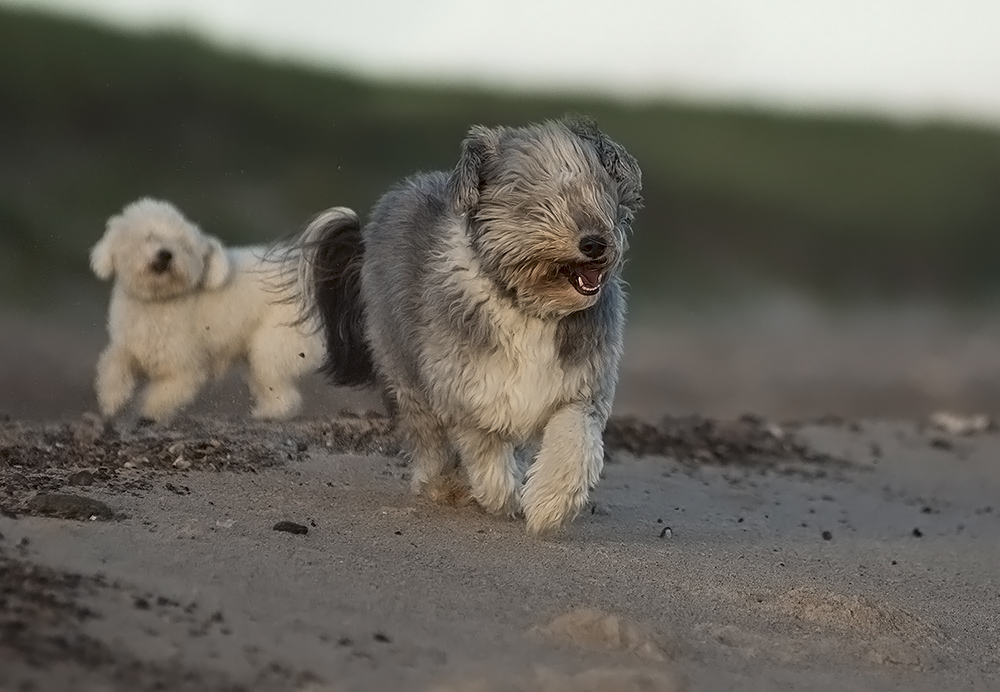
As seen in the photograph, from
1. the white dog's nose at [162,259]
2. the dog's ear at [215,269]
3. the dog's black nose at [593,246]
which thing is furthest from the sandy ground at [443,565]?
the dog's black nose at [593,246]

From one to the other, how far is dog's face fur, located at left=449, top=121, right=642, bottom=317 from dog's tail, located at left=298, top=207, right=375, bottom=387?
1.38 metres

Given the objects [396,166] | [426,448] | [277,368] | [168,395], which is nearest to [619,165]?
[426,448]

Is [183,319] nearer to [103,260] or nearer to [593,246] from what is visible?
[103,260]

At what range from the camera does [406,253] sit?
736 cm

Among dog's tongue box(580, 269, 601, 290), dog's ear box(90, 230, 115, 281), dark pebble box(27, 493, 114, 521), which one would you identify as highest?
dog's tongue box(580, 269, 601, 290)

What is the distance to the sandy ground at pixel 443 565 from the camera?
4.58 meters

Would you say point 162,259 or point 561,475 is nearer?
point 561,475

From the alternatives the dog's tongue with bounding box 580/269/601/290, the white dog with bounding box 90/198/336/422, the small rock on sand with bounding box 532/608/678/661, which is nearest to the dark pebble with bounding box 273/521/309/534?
the small rock on sand with bounding box 532/608/678/661

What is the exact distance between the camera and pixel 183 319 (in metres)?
9.88

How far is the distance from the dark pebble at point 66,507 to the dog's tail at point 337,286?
7.23 feet

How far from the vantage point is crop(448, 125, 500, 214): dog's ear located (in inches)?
268

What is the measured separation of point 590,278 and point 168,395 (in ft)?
13.9

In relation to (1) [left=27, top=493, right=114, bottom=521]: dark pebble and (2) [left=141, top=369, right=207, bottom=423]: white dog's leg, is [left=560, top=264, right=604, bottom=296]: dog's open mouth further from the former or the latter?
(2) [left=141, top=369, right=207, bottom=423]: white dog's leg

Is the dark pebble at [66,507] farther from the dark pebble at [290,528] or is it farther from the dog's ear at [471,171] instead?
the dog's ear at [471,171]
